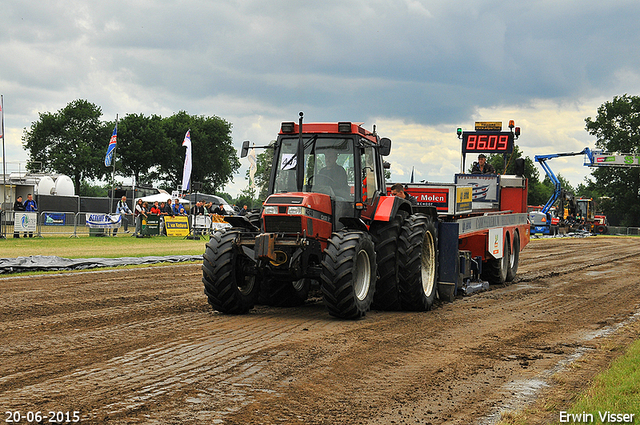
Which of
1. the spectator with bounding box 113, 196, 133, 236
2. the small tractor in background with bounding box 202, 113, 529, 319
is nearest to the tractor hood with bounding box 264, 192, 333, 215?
the small tractor in background with bounding box 202, 113, 529, 319

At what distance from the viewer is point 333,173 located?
360 inches

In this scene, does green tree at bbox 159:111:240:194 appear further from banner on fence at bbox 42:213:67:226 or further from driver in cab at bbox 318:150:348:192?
driver in cab at bbox 318:150:348:192

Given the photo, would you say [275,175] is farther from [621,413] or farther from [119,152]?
[119,152]

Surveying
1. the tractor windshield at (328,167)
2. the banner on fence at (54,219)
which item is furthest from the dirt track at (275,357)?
the banner on fence at (54,219)

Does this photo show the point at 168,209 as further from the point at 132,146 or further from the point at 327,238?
the point at 132,146

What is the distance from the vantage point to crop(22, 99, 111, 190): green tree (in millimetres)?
68438

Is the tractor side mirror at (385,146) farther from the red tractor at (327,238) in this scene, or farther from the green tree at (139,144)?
the green tree at (139,144)

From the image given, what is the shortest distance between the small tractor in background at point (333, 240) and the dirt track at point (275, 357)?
37 centimetres

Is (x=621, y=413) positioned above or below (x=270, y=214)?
below

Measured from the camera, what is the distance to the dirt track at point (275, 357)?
468cm

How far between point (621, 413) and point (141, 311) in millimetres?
6365

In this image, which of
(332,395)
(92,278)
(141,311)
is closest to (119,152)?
(92,278)

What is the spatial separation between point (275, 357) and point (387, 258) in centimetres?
334

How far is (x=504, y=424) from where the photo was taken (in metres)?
4.45
